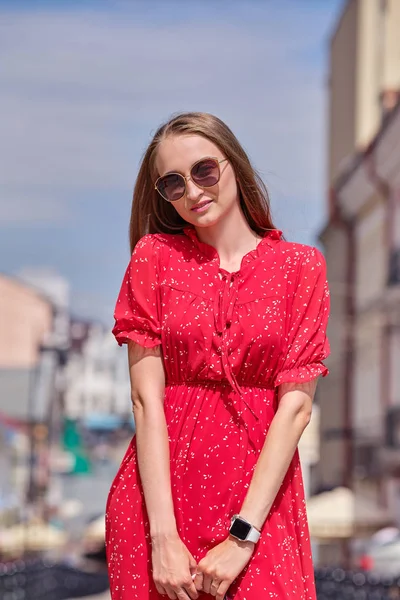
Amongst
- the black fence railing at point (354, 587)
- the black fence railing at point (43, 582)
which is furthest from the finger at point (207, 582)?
the black fence railing at point (43, 582)

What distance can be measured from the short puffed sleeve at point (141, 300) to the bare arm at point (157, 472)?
33 mm

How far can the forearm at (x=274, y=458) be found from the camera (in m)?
3.05

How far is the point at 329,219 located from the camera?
38344 millimetres

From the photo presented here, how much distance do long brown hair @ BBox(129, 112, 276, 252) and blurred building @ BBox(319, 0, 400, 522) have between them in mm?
23766

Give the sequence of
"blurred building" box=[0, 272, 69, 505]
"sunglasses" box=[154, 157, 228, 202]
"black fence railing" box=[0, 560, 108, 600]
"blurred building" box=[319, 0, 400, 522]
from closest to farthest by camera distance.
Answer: "sunglasses" box=[154, 157, 228, 202]
"black fence railing" box=[0, 560, 108, 600]
"blurred building" box=[319, 0, 400, 522]
"blurred building" box=[0, 272, 69, 505]

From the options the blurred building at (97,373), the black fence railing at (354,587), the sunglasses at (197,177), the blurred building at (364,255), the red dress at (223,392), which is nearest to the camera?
the red dress at (223,392)

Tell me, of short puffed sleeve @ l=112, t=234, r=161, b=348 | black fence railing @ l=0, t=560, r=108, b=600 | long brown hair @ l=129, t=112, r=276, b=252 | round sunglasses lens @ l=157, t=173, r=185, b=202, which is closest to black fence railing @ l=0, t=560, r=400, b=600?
black fence railing @ l=0, t=560, r=108, b=600

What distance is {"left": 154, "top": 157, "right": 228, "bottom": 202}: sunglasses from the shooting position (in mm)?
3248

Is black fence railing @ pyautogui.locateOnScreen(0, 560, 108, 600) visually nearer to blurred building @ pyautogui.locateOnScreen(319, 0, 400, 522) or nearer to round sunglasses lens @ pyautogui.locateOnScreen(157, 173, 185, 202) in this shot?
blurred building @ pyautogui.locateOnScreen(319, 0, 400, 522)

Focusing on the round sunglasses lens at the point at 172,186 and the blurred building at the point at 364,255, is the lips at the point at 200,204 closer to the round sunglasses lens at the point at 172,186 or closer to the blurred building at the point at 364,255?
the round sunglasses lens at the point at 172,186

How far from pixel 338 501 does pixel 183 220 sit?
24.8 m

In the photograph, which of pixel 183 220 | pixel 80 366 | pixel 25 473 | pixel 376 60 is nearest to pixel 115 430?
pixel 25 473

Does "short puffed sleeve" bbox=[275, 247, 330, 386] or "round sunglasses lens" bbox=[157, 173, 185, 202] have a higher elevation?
"round sunglasses lens" bbox=[157, 173, 185, 202]

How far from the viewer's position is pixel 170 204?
351 cm
